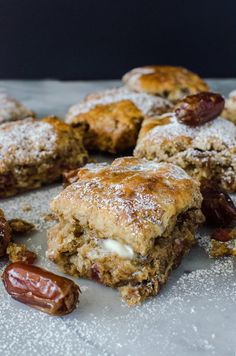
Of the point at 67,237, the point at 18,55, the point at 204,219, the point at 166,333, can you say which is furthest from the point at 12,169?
the point at 18,55

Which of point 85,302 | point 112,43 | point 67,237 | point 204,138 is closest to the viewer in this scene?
point 85,302

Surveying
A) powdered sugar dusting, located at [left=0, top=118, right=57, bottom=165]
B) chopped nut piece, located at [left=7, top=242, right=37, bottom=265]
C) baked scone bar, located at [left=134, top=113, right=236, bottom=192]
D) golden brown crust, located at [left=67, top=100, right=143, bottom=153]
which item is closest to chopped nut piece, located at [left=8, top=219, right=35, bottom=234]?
chopped nut piece, located at [left=7, top=242, right=37, bottom=265]

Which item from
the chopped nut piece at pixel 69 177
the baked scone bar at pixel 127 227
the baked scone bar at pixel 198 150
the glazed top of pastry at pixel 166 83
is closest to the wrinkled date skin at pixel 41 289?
the baked scone bar at pixel 127 227

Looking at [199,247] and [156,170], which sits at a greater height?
[156,170]

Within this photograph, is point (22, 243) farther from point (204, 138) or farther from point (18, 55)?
point (18, 55)

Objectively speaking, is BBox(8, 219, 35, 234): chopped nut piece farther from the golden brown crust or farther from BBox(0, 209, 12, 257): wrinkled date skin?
the golden brown crust
